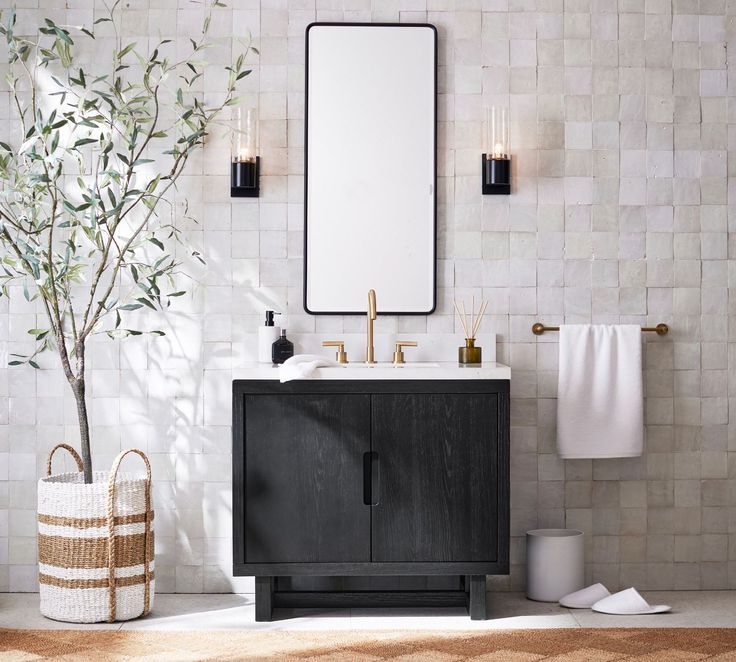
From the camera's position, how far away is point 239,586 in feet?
11.7

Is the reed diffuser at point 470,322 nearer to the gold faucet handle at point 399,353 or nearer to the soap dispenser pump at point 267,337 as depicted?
the gold faucet handle at point 399,353

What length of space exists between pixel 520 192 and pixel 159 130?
4.67ft

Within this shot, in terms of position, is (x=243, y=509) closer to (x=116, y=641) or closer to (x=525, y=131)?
(x=116, y=641)

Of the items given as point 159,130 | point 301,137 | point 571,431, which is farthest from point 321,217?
point 571,431

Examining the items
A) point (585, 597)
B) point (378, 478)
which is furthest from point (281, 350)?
point (585, 597)

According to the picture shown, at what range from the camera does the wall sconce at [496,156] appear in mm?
3488

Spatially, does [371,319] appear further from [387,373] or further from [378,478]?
[378,478]

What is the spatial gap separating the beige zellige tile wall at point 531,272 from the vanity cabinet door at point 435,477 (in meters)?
0.52

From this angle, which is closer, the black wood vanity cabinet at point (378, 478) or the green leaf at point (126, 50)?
the black wood vanity cabinet at point (378, 478)

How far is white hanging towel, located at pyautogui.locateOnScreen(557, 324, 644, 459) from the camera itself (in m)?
3.48

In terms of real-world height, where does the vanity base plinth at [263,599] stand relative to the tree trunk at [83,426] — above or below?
below

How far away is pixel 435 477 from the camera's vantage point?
3111mm

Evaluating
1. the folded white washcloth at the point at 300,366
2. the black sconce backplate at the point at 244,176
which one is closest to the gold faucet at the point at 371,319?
the folded white washcloth at the point at 300,366

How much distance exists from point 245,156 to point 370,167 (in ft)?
1.57
